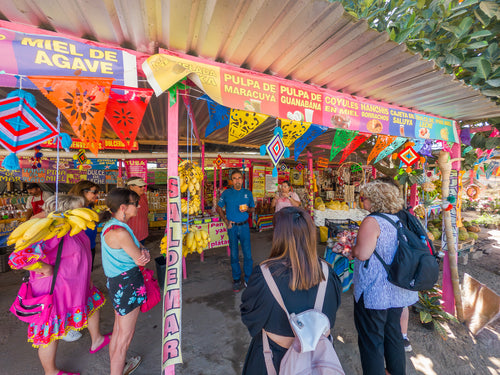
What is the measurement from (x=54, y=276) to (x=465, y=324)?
5564 millimetres

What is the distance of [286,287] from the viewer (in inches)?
48.3

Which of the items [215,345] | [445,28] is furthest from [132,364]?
[445,28]

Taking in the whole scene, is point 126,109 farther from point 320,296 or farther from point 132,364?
point 132,364

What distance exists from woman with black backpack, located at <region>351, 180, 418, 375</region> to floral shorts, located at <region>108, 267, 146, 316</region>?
2.24 m

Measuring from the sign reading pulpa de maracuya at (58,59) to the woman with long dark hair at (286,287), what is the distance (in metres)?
1.69

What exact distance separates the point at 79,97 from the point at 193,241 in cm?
234

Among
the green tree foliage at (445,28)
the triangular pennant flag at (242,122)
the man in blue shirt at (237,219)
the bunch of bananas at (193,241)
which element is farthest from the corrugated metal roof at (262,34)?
the bunch of bananas at (193,241)

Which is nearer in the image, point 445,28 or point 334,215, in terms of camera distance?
point 445,28

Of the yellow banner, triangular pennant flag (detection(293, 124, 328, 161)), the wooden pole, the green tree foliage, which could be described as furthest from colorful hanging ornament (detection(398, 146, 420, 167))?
the yellow banner

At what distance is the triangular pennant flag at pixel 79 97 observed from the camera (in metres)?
1.47

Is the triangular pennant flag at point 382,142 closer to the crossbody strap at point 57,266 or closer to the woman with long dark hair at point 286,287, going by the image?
the woman with long dark hair at point 286,287

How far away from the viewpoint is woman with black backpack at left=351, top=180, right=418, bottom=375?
6.15 ft

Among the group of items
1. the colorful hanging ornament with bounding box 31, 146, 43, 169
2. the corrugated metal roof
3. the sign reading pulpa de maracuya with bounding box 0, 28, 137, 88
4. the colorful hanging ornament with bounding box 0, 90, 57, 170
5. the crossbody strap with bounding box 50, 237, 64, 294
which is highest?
the corrugated metal roof

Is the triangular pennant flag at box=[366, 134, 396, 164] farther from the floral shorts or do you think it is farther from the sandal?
the sandal
